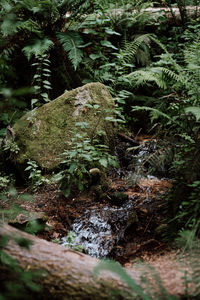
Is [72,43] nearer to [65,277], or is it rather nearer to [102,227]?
[102,227]

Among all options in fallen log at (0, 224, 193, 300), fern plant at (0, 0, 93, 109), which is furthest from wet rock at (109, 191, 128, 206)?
fern plant at (0, 0, 93, 109)

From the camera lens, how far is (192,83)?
2.76 metres

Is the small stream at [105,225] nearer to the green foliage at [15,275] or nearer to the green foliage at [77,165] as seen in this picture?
the green foliage at [77,165]

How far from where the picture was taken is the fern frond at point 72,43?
430cm

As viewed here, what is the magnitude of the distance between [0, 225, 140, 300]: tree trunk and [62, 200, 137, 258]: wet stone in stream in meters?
1.02

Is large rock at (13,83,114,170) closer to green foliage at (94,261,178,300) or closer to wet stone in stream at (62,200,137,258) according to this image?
wet stone in stream at (62,200,137,258)

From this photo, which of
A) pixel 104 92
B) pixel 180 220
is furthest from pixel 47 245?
pixel 104 92

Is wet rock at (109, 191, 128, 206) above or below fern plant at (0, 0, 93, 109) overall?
below

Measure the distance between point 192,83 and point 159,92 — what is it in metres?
1.92

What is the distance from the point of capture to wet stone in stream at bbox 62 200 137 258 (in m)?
2.29

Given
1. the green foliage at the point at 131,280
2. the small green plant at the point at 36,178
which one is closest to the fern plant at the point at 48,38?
the small green plant at the point at 36,178

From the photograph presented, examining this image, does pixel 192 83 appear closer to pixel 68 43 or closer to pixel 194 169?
pixel 194 169

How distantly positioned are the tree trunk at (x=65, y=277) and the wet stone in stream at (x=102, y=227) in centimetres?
102

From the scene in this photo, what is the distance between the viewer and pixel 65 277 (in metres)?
1.15
